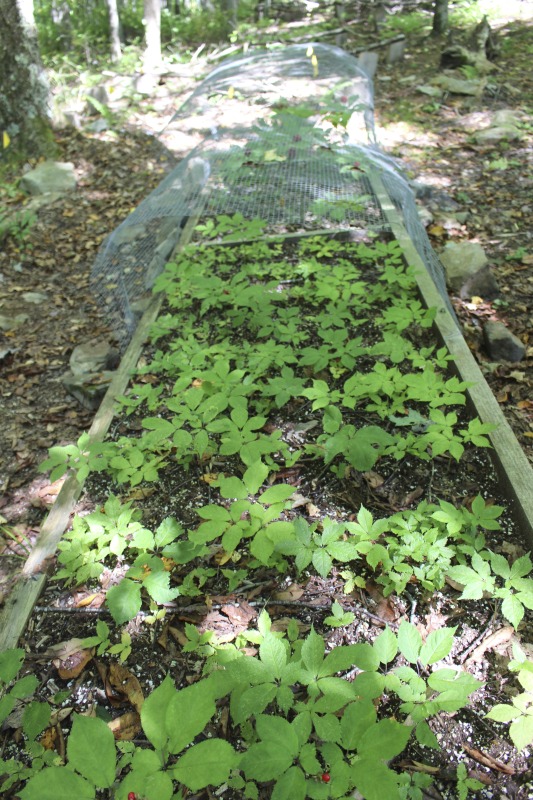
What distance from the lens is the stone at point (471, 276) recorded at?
364 centimetres

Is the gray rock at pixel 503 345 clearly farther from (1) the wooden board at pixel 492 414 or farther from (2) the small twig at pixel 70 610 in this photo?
(2) the small twig at pixel 70 610

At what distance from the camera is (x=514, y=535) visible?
1904mm

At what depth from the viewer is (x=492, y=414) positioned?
7.50 ft

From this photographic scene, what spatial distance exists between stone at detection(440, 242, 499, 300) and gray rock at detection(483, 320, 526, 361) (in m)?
0.59

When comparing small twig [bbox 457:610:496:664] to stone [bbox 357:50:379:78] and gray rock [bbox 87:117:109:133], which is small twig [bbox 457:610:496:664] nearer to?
gray rock [bbox 87:117:109:133]

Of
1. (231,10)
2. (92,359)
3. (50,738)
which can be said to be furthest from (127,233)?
(231,10)

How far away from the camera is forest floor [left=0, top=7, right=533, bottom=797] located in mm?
2926

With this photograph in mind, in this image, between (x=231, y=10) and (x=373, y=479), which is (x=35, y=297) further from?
(x=231, y=10)

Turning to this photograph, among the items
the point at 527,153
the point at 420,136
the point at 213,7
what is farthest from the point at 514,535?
the point at 213,7

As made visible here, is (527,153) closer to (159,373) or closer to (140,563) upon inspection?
(159,373)

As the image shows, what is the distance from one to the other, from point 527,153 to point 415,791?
20.2ft

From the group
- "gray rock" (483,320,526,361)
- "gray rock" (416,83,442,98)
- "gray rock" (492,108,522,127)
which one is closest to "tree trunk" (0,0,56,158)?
"gray rock" (416,83,442,98)

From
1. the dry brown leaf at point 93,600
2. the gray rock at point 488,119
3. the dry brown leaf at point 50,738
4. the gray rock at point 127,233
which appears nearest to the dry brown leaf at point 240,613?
the dry brown leaf at point 93,600

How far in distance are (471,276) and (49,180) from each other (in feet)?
15.1
